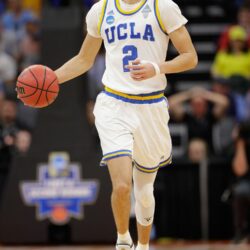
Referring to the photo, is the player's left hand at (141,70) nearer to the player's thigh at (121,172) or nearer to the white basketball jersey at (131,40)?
the white basketball jersey at (131,40)

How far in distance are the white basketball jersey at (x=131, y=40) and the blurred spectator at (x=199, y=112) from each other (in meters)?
5.75

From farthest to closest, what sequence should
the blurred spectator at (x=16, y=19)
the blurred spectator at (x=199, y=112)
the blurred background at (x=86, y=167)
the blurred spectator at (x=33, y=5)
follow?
the blurred spectator at (x=33, y=5) < the blurred spectator at (x=16, y=19) < the blurred spectator at (x=199, y=112) < the blurred background at (x=86, y=167)

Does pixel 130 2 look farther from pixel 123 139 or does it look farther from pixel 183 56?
pixel 123 139

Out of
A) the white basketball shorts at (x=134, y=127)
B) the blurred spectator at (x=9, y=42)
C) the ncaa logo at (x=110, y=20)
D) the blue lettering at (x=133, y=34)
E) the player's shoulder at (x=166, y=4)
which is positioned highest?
the blurred spectator at (x=9, y=42)

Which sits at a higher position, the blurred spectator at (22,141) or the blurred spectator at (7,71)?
the blurred spectator at (7,71)

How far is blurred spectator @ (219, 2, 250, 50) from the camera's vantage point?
46.2 ft

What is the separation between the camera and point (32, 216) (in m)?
12.0

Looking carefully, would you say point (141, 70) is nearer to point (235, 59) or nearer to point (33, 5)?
point (235, 59)

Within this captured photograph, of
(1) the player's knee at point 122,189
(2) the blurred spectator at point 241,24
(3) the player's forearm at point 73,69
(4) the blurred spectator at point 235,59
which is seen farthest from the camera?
(2) the blurred spectator at point 241,24

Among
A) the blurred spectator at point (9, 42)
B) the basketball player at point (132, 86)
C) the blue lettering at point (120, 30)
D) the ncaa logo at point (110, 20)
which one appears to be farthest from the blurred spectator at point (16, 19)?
the blue lettering at point (120, 30)

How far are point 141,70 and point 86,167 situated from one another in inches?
214

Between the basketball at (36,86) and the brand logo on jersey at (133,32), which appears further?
the basketball at (36,86)

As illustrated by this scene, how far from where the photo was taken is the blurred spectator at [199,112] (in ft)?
42.5

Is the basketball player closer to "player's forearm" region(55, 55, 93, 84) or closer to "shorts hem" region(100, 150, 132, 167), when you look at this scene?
"shorts hem" region(100, 150, 132, 167)
